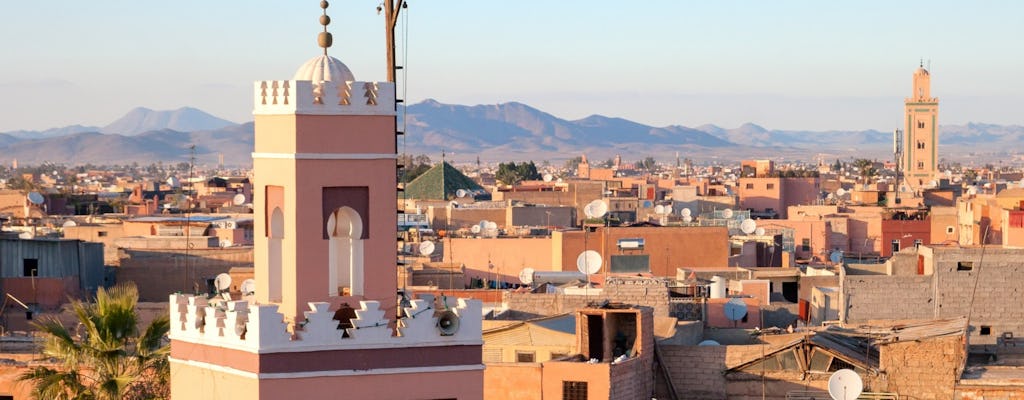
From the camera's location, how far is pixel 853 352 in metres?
18.8

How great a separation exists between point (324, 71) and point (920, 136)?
308ft

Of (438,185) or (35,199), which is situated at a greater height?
(35,199)

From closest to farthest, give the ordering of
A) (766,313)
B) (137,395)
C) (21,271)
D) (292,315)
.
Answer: (292,315) < (137,395) < (766,313) < (21,271)

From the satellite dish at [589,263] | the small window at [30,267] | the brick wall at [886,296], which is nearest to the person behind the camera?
the brick wall at [886,296]

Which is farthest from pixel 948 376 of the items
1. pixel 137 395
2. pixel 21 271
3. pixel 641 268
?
pixel 641 268

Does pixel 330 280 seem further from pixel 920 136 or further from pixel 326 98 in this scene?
pixel 920 136

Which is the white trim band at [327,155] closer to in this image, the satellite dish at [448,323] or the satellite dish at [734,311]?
the satellite dish at [448,323]

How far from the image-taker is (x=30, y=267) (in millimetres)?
29312

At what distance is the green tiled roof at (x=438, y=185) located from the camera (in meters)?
71.7

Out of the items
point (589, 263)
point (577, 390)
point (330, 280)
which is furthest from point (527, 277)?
point (330, 280)

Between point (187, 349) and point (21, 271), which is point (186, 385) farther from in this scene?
point (21, 271)

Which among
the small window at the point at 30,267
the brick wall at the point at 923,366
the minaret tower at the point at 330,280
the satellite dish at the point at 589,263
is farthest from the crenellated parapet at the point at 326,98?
the small window at the point at 30,267

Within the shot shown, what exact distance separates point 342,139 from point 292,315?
3.12 feet

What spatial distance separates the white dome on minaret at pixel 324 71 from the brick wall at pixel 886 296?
1346cm
